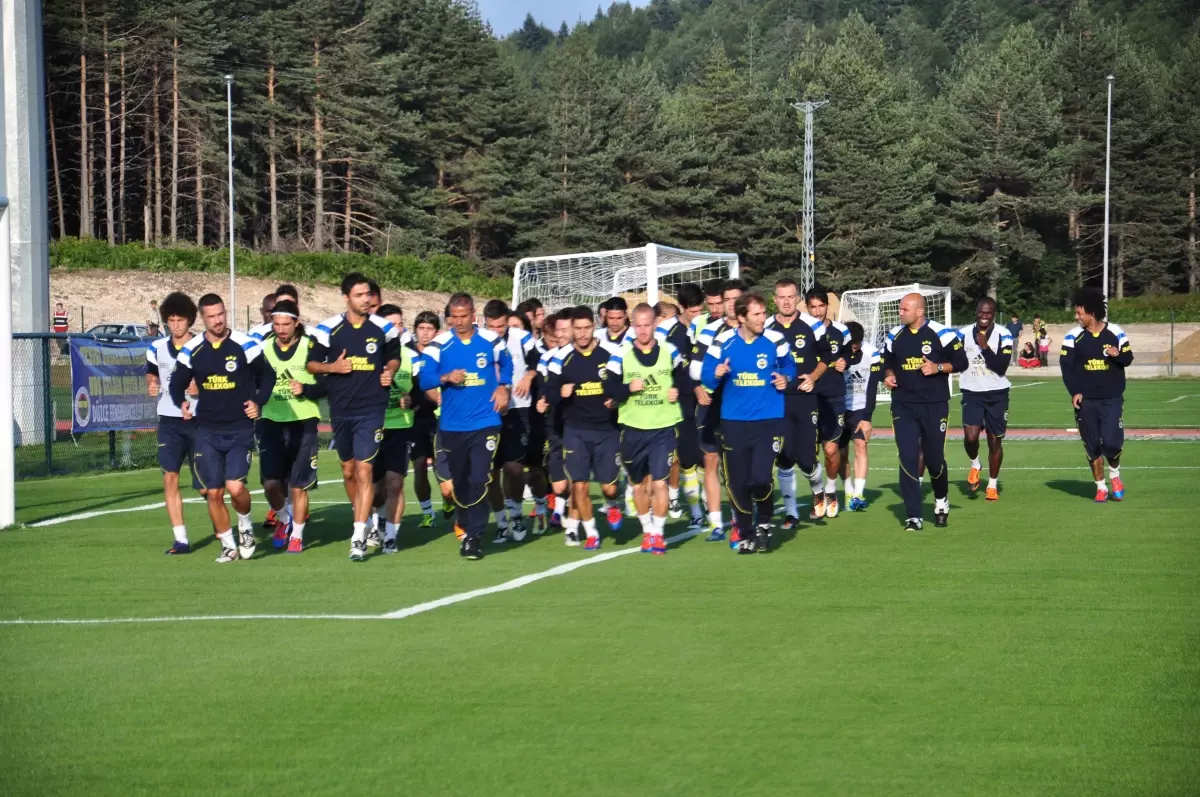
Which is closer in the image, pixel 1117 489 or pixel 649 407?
pixel 649 407

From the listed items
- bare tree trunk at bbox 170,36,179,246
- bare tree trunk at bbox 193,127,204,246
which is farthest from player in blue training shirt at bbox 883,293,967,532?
bare tree trunk at bbox 193,127,204,246

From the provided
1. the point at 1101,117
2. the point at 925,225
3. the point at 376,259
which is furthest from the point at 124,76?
the point at 1101,117

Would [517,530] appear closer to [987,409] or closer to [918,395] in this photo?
[918,395]

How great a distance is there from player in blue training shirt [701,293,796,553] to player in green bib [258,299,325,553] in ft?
11.8

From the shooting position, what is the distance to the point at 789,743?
255 inches

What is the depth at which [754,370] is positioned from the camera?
1253 cm

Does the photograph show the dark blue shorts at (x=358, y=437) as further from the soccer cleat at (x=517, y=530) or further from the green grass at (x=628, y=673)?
the soccer cleat at (x=517, y=530)

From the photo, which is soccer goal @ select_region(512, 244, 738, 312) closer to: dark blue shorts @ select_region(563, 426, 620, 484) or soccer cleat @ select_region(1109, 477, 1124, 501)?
soccer cleat @ select_region(1109, 477, 1124, 501)

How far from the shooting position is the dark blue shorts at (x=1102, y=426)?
53.5ft

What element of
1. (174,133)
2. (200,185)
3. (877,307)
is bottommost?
(877,307)

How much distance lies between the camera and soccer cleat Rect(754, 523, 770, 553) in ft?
41.6

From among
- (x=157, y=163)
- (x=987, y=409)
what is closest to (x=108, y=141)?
(x=157, y=163)

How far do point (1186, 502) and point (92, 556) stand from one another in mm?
11414

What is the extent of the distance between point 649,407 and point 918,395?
3008mm
